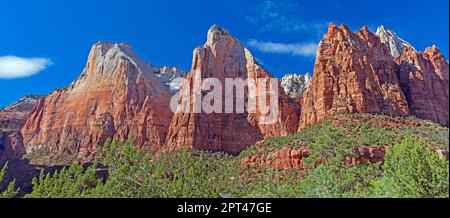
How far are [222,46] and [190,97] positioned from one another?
1687 cm

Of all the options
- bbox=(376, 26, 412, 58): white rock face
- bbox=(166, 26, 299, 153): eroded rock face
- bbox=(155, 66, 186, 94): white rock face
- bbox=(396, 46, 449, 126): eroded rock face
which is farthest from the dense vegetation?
bbox=(376, 26, 412, 58): white rock face

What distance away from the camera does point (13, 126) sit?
10606cm

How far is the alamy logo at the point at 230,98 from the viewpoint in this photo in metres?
87.9

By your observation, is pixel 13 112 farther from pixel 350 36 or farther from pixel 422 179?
pixel 422 179

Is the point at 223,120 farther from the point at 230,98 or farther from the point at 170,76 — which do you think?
the point at 170,76

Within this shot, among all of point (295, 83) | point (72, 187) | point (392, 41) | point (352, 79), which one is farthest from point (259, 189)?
point (392, 41)

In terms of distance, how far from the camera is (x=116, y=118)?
98000 mm

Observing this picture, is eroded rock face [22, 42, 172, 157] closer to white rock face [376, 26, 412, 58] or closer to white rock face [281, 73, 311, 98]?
white rock face [281, 73, 311, 98]

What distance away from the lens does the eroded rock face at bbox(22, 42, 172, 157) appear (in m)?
94.7

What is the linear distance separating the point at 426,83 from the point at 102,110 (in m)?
69.5

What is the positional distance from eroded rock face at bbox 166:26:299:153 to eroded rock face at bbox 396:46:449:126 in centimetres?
2273

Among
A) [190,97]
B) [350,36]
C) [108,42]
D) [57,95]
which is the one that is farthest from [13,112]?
[350,36]

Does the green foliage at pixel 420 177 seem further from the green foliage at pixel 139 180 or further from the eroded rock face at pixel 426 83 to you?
the eroded rock face at pixel 426 83

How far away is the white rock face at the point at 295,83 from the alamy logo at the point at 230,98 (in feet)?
58.3
